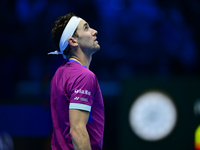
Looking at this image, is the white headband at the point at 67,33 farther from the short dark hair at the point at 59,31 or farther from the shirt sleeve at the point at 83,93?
the shirt sleeve at the point at 83,93

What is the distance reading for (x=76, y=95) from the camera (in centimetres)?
178

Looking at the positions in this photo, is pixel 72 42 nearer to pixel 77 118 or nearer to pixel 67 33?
pixel 67 33

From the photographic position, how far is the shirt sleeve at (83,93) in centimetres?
176

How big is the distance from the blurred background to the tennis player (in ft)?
8.14

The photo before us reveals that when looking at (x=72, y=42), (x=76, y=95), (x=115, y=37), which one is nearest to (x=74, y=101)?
(x=76, y=95)

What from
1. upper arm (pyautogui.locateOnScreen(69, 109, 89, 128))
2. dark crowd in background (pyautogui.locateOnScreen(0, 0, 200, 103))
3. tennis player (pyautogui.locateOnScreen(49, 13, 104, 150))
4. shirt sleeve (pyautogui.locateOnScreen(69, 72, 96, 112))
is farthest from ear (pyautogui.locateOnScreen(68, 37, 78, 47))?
dark crowd in background (pyautogui.locateOnScreen(0, 0, 200, 103))

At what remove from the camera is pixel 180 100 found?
14.8 feet

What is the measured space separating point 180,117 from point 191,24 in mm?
2750

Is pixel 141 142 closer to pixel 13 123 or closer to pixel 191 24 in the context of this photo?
pixel 13 123

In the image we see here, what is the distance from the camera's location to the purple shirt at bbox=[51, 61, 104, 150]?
1.78 metres

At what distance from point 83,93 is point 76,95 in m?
0.04

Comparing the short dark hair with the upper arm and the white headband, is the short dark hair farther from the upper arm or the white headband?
the upper arm

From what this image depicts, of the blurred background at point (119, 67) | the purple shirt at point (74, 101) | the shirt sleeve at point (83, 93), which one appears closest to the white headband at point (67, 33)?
the purple shirt at point (74, 101)

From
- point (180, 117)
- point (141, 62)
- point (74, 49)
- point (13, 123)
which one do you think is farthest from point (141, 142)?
point (74, 49)
